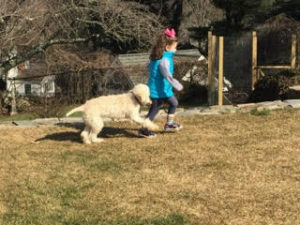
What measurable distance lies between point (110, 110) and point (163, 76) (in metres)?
1.00

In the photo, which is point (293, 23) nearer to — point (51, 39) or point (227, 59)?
point (227, 59)

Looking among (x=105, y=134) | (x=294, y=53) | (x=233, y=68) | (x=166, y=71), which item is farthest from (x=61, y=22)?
(x=166, y=71)

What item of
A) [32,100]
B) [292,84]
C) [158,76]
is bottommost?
[32,100]

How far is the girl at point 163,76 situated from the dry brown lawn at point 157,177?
44 centimetres

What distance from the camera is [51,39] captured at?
18.2 meters

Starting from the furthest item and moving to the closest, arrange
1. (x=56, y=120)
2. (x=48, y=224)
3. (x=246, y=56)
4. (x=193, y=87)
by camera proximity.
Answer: (x=193, y=87)
(x=246, y=56)
(x=56, y=120)
(x=48, y=224)

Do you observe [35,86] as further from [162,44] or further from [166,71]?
[166,71]

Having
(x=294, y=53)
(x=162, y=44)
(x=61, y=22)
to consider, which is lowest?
(x=294, y=53)

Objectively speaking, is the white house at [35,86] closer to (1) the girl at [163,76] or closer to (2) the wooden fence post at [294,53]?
(1) the girl at [163,76]

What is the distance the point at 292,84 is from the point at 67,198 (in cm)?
859

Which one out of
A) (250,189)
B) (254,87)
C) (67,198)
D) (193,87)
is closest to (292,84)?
(254,87)

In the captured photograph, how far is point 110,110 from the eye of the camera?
23.0 ft

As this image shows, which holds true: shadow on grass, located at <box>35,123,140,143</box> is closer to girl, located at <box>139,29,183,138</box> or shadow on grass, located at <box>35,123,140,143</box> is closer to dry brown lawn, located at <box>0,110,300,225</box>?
dry brown lawn, located at <box>0,110,300,225</box>

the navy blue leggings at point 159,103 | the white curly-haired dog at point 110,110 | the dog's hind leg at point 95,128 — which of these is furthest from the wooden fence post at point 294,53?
the dog's hind leg at point 95,128
